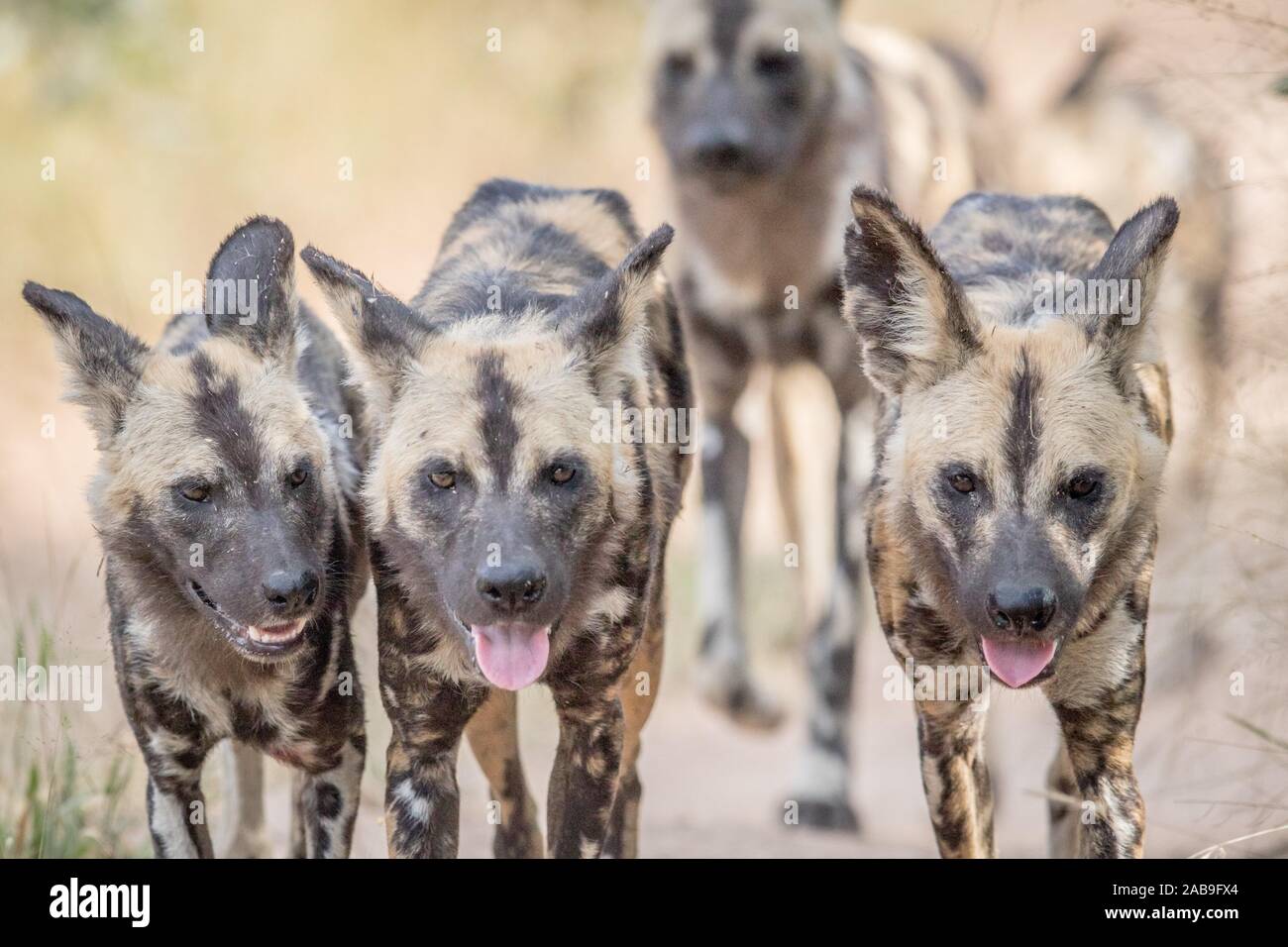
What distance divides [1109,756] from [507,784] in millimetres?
1898

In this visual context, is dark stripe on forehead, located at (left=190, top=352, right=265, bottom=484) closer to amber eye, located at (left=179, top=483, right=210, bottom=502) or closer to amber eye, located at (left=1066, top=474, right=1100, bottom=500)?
amber eye, located at (left=179, top=483, right=210, bottom=502)

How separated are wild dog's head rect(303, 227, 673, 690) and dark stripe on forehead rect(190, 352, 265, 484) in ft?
0.98

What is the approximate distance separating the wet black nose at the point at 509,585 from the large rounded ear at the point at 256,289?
108 cm

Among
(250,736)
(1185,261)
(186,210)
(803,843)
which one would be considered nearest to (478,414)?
(250,736)

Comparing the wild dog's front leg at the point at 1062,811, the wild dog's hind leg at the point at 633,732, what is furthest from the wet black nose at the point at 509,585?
the wild dog's front leg at the point at 1062,811

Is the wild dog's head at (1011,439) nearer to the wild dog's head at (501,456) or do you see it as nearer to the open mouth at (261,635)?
the wild dog's head at (501,456)

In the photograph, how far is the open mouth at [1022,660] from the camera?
426 centimetres

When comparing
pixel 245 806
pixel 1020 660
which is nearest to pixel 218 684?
pixel 245 806

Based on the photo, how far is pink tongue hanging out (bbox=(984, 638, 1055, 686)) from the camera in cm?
426

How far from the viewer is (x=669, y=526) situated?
5.39 metres

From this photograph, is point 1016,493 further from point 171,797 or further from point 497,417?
point 171,797

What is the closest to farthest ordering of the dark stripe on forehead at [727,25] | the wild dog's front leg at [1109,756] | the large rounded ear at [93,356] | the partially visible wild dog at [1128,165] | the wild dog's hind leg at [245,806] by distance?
the wild dog's front leg at [1109,756]
the large rounded ear at [93,356]
the wild dog's hind leg at [245,806]
the dark stripe on forehead at [727,25]
the partially visible wild dog at [1128,165]

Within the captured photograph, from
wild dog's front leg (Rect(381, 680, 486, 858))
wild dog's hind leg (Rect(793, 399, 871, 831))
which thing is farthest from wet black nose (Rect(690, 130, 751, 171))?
wild dog's front leg (Rect(381, 680, 486, 858))

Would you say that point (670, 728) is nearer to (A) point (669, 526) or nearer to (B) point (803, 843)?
(B) point (803, 843)
